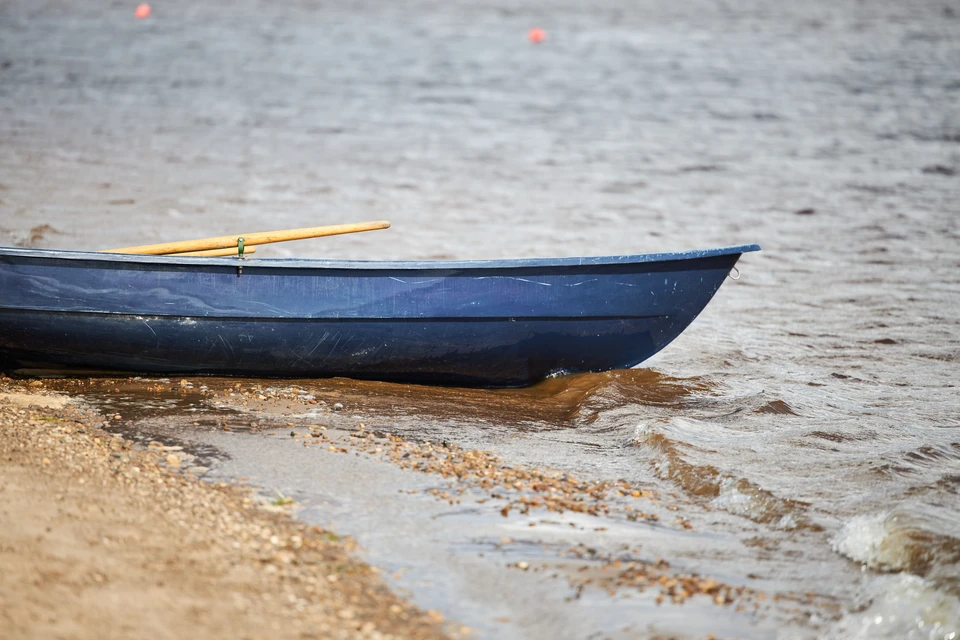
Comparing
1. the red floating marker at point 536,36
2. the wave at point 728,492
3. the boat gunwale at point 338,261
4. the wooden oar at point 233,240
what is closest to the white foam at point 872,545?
the wave at point 728,492

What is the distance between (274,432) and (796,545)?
3256 millimetres

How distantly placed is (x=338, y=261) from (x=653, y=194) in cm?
1104

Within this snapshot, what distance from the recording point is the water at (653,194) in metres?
6.14

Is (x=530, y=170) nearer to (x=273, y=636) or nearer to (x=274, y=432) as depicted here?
(x=274, y=432)

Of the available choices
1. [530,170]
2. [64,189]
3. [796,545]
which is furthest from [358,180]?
[796,545]

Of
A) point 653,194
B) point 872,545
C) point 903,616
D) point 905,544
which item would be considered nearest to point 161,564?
point 903,616

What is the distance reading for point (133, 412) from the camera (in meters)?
6.64

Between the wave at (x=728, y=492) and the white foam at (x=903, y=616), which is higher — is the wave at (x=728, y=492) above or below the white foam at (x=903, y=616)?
above

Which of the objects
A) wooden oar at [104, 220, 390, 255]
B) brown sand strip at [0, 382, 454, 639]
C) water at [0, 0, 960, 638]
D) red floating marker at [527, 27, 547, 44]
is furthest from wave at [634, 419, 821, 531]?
red floating marker at [527, 27, 547, 44]

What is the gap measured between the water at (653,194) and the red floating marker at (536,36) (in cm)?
38

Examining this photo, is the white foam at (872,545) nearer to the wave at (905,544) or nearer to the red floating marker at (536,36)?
the wave at (905,544)

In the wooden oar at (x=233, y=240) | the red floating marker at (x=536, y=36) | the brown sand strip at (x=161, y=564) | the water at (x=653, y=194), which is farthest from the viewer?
the red floating marker at (x=536, y=36)

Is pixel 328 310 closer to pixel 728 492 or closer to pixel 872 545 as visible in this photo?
pixel 728 492

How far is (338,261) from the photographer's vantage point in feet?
23.3
